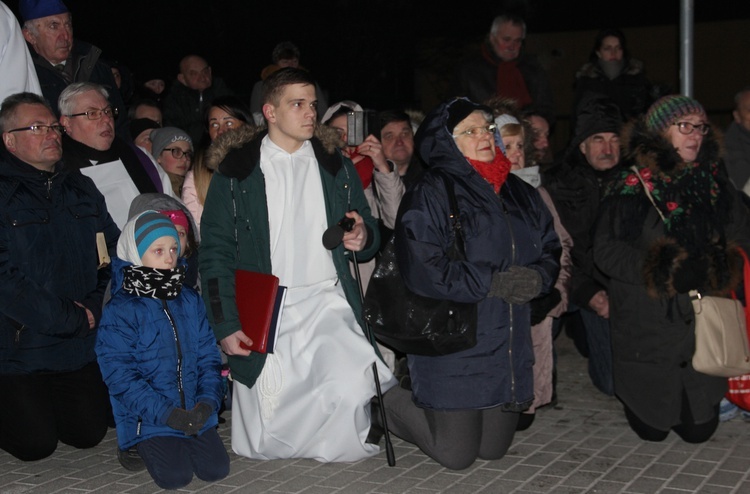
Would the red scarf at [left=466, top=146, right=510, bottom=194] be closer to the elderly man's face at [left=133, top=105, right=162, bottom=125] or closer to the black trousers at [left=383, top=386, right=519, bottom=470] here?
the black trousers at [left=383, top=386, right=519, bottom=470]

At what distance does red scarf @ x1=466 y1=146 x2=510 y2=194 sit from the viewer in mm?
5500

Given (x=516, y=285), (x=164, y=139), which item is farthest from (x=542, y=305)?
(x=164, y=139)

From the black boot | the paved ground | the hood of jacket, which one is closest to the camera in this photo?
the paved ground

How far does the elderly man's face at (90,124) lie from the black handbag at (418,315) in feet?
7.63

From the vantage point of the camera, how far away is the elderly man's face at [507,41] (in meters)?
9.20

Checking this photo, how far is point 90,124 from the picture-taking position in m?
6.59

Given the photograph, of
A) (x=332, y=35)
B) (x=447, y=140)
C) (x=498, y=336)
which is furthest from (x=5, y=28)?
(x=332, y=35)

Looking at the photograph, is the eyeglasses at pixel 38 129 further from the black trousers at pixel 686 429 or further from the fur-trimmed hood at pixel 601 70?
the fur-trimmed hood at pixel 601 70

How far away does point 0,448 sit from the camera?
20.4ft

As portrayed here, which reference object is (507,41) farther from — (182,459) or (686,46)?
(182,459)

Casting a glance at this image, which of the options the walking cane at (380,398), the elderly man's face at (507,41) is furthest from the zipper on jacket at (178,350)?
the elderly man's face at (507,41)

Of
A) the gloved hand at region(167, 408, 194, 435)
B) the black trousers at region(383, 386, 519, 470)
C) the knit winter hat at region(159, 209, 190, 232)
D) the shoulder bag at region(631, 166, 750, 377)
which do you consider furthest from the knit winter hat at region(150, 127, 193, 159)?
the shoulder bag at region(631, 166, 750, 377)

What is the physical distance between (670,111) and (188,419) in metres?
3.39

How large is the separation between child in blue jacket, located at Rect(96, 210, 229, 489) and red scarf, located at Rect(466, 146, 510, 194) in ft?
5.83
